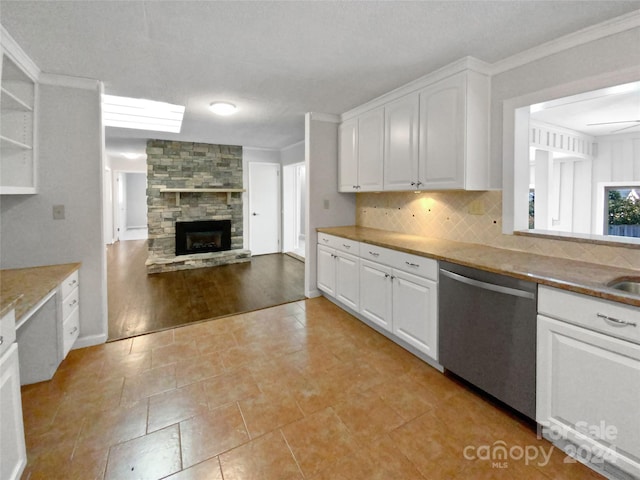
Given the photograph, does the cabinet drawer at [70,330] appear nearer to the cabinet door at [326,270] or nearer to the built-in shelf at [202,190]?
the cabinet door at [326,270]

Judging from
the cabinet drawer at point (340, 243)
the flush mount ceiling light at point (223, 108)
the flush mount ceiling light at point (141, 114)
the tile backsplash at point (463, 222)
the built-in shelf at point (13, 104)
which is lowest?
the cabinet drawer at point (340, 243)

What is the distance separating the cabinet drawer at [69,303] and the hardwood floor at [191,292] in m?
0.53

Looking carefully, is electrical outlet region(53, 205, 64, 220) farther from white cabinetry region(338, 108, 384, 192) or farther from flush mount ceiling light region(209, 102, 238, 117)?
white cabinetry region(338, 108, 384, 192)

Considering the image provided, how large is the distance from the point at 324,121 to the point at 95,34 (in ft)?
8.01

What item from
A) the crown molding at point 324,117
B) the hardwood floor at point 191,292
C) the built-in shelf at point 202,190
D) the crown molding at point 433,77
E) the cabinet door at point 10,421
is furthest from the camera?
the built-in shelf at point 202,190

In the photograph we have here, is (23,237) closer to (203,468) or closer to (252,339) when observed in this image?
(252,339)

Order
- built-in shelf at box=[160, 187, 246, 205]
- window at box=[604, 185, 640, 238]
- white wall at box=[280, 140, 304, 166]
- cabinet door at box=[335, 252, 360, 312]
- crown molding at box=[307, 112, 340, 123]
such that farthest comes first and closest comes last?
1. white wall at box=[280, 140, 304, 166]
2. built-in shelf at box=[160, 187, 246, 205]
3. window at box=[604, 185, 640, 238]
4. crown molding at box=[307, 112, 340, 123]
5. cabinet door at box=[335, 252, 360, 312]

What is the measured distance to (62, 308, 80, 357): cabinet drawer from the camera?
7.44 feet

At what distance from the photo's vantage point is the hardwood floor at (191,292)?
333 centimetres

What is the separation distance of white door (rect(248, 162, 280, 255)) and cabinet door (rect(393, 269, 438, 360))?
4621 mm

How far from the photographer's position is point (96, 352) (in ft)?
8.57

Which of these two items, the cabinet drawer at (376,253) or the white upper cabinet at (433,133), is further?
the cabinet drawer at (376,253)

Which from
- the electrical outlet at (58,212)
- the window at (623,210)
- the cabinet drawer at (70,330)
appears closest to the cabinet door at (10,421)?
the cabinet drawer at (70,330)

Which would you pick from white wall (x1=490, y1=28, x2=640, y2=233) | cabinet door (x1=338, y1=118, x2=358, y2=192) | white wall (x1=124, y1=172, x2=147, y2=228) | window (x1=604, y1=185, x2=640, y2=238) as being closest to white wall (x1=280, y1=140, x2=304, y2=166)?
cabinet door (x1=338, y1=118, x2=358, y2=192)
